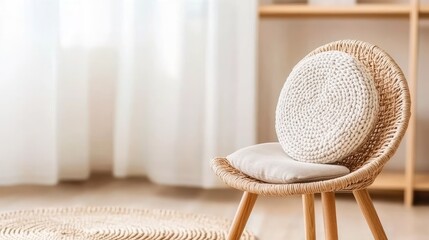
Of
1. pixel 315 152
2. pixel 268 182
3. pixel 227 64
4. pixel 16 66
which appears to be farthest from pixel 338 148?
pixel 16 66

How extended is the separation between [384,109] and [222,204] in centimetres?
110

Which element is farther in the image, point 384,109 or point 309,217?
point 309,217

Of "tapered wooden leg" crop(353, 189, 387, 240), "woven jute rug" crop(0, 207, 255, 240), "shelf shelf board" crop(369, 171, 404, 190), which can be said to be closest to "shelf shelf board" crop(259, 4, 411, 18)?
"shelf shelf board" crop(369, 171, 404, 190)

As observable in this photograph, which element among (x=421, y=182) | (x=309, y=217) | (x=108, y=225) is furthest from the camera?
(x=421, y=182)

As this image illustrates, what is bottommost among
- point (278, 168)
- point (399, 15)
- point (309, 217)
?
point (309, 217)

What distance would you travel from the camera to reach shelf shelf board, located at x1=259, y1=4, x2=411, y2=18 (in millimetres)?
2969

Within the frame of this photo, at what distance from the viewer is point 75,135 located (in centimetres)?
323

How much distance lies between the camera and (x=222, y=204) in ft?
9.89

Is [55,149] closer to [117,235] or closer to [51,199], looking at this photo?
[51,199]

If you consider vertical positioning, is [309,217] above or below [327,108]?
below

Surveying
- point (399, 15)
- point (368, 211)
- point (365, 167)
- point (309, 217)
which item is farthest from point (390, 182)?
point (365, 167)

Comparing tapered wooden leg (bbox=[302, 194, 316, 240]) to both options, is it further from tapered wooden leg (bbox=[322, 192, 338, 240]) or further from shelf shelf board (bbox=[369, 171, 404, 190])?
shelf shelf board (bbox=[369, 171, 404, 190])

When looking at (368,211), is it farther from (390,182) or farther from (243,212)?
(390,182)

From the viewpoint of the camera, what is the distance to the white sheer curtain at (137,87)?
10.1ft
